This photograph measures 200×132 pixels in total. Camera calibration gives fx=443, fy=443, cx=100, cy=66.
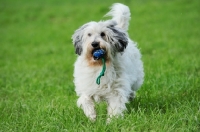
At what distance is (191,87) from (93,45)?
7.50 ft

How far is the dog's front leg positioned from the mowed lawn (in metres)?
0.08

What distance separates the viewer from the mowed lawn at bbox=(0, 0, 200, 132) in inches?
208

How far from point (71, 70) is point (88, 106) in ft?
15.2

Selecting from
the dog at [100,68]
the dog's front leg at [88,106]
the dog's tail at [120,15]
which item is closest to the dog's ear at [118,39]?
the dog at [100,68]

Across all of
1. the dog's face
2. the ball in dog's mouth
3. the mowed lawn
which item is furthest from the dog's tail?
the ball in dog's mouth

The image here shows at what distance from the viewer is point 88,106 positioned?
223 inches

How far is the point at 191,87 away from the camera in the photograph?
7016 mm

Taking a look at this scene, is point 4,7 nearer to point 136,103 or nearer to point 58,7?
point 58,7

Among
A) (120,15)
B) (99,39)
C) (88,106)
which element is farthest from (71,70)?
(99,39)

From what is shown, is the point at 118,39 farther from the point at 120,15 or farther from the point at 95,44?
the point at 120,15

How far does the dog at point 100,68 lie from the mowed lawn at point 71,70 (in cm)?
17

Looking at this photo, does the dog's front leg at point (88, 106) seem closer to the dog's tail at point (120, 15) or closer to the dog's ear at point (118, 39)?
the dog's ear at point (118, 39)

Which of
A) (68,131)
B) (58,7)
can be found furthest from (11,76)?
(58,7)

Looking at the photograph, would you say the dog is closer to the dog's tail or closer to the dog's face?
the dog's face
